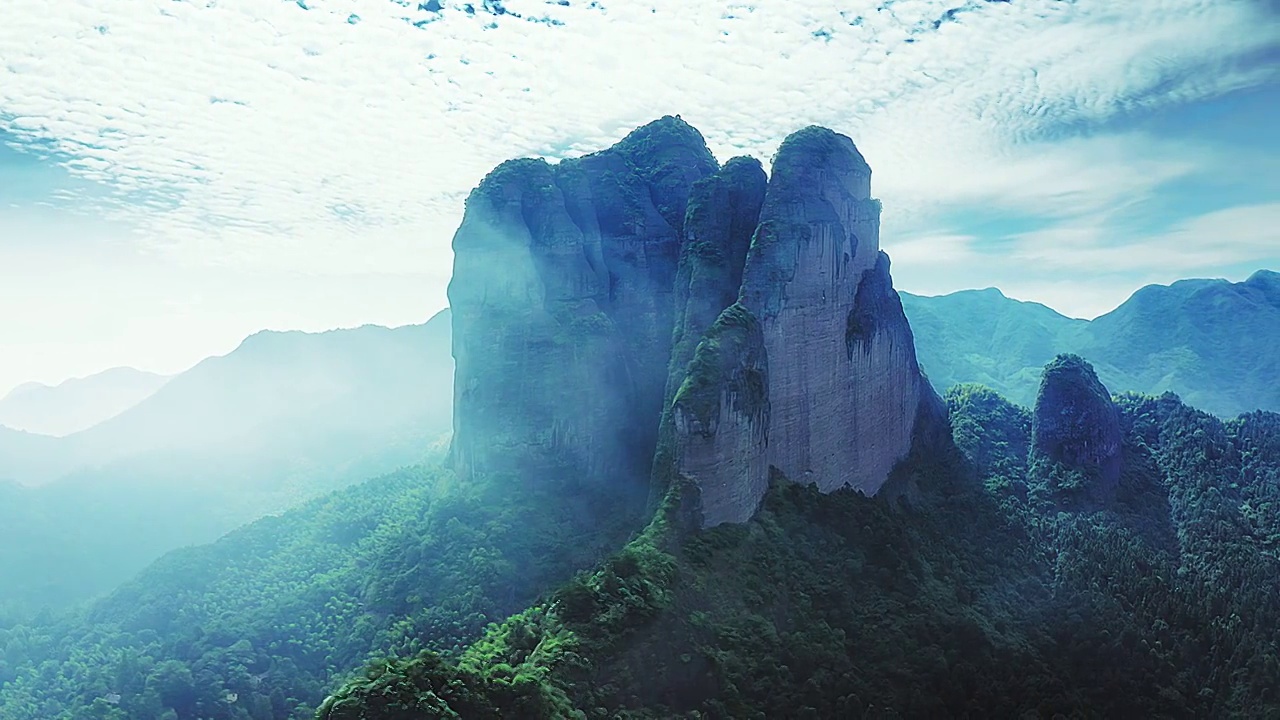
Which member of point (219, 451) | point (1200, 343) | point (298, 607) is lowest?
point (219, 451)

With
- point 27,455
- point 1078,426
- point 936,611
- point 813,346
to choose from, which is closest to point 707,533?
point 813,346

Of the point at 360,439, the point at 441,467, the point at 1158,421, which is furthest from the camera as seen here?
the point at 360,439

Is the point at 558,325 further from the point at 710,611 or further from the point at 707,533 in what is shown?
the point at 710,611

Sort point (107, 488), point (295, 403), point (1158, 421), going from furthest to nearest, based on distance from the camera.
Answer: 1. point (295, 403)
2. point (107, 488)
3. point (1158, 421)

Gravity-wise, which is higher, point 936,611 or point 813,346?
point 813,346

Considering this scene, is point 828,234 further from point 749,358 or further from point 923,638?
point 923,638

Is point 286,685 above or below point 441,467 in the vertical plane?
below

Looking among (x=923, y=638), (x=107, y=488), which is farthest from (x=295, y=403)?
(x=923, y=638)
